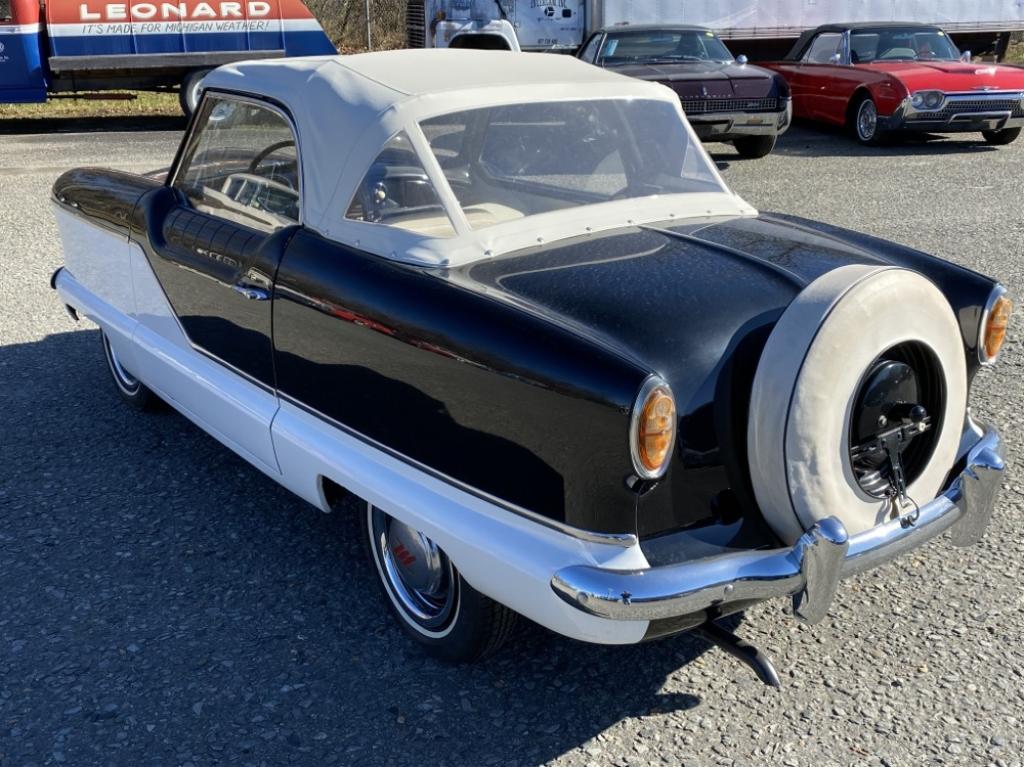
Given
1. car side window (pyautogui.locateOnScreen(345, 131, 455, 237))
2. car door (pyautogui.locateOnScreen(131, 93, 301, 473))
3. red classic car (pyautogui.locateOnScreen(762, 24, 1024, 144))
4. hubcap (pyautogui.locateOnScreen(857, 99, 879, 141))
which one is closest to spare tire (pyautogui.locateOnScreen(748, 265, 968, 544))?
car side window (pyautogui.locateOnScreen(345, 131, 455, 237))

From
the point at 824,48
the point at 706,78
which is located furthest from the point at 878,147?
the point at 706,78

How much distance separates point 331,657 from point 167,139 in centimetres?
1135

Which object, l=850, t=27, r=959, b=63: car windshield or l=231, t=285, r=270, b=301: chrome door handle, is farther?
l=850, t=27, r=959, b=63: car windshield

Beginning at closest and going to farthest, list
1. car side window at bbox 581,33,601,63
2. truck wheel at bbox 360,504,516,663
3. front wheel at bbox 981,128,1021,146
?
1. truck wheel at bbox 360,504,516,663
2. car side window at bbox 581,33,601,63
3. front wheel at bbox 981,128,1021,146

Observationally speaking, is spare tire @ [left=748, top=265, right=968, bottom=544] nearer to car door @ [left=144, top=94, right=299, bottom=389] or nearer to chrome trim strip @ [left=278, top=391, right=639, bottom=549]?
chrome trim strip @ [left=278, top=391, right=639, bottom=549]

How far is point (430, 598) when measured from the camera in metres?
3.13

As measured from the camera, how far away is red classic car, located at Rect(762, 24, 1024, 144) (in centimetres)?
1135

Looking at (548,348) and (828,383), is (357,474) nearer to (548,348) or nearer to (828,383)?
(548,348)

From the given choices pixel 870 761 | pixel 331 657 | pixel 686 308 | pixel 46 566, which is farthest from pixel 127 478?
pixel 870 761

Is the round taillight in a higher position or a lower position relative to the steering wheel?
lower

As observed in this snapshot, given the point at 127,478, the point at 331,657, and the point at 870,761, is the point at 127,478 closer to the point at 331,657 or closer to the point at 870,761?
the point at 331,657

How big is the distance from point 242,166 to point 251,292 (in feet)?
2.41

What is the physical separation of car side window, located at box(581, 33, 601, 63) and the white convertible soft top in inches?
325

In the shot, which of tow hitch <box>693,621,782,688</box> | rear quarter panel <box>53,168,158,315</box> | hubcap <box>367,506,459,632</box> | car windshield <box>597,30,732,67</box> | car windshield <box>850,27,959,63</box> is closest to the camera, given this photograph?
tow hitch <box>693,621,782,688</box>
